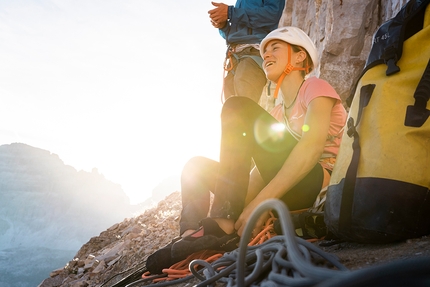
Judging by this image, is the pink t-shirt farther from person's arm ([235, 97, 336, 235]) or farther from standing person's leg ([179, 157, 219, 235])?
standing person's leg ([179, 157, 219, 235])

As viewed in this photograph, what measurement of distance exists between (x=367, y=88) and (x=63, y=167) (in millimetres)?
201836

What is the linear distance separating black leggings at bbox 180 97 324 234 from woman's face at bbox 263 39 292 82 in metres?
0.59

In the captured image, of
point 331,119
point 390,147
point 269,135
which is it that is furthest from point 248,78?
point 390,147

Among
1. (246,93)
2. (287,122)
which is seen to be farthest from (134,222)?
(287,122)

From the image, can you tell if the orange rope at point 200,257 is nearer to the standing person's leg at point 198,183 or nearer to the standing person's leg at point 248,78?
the standing person's leg at point 198,183

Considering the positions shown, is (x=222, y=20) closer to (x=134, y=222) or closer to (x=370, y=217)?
(x=370, y=217)

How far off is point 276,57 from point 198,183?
1.38 metres

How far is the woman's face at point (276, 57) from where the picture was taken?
9.45 ft

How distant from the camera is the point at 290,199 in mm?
2475

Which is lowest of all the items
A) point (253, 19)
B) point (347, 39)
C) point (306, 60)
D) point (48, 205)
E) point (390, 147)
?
point (48, 205)

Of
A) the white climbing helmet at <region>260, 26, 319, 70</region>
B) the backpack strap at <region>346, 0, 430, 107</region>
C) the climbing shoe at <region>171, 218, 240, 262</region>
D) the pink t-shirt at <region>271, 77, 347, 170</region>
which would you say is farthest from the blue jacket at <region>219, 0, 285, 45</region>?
the climbing shoe at <region>171, 218, 240, 262</region>

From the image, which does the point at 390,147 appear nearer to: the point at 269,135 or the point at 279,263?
Result: the point at 279,263

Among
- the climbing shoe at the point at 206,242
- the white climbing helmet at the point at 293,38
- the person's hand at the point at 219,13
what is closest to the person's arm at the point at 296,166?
the climbing shoe at the point at 206,242

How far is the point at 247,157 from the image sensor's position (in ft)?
7.87
